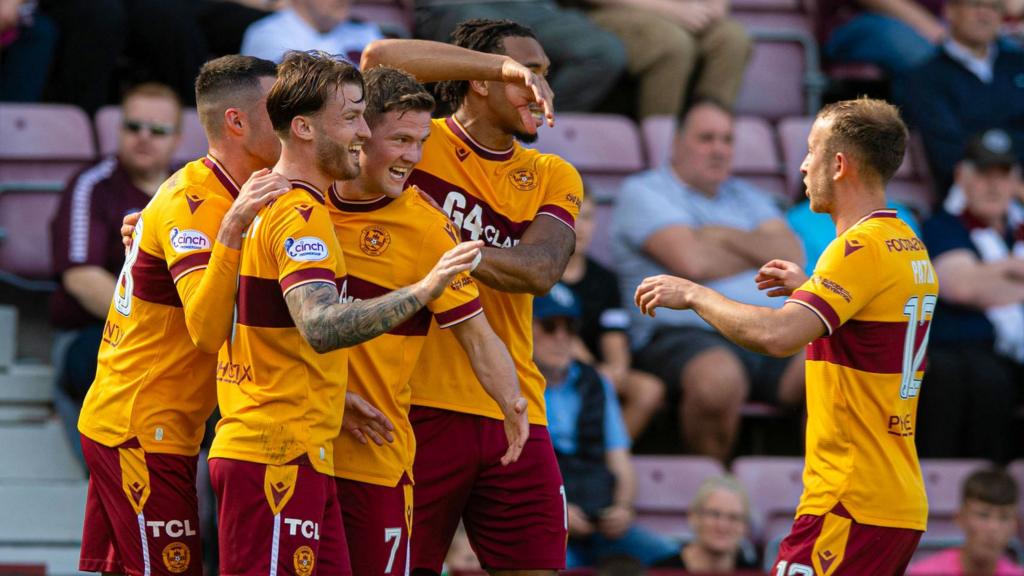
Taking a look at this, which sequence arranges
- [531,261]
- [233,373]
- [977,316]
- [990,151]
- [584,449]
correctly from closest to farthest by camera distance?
[233,373], [531,261], [584,449], [977,316], [990,151]

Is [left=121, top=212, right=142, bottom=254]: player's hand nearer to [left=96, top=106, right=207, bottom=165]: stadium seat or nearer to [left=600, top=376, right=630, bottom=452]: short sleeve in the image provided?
[left=600, top=376, right=630, bottom=452]: short sleeve

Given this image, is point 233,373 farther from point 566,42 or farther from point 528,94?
point 566,42

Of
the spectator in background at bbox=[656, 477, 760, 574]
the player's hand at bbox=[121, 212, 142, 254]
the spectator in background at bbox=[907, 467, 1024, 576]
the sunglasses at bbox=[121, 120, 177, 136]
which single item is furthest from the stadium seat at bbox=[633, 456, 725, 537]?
the player's hand at bbox=[121, 212, 142, 254]

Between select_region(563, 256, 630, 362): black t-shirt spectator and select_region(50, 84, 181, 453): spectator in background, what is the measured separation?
244cm

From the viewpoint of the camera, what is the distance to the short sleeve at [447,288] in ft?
17.9

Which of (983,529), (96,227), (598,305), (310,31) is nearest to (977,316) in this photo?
(983,529)

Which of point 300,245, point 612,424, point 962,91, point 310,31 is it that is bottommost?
point 612,424

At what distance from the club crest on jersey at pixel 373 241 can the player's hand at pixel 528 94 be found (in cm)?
69

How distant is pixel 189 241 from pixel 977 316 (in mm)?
6165

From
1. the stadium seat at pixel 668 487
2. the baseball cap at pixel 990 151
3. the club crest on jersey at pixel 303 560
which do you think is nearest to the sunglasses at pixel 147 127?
the stadium seat at pixel 668 487

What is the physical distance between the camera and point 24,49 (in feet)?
32.1

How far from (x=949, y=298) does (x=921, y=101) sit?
1.68 meters

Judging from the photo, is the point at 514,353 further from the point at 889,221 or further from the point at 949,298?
the point at 949,298

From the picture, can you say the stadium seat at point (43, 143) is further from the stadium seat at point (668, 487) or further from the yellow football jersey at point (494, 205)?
the yellow football jersey at point (494, 205)
